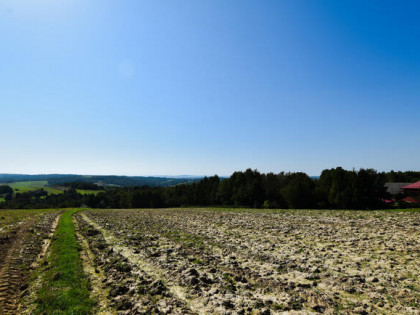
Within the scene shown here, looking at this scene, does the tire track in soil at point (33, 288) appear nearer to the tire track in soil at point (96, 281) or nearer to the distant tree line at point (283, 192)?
the tire track in soil at point (96, 281)

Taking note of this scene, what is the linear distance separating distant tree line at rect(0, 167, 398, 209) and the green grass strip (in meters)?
54.5

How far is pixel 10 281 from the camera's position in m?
10.8

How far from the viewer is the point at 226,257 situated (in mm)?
13703

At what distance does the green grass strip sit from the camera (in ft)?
26.9

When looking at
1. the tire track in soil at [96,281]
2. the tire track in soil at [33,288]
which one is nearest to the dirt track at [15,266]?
the tire track in soil at [33,288]

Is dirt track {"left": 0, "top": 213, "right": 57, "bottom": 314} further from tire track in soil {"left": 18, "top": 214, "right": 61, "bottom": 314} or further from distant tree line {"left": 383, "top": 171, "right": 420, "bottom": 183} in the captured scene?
distant tree line {"left": 383, "top": 171, "right": 420, "bottom": 183}

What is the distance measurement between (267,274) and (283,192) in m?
55.6

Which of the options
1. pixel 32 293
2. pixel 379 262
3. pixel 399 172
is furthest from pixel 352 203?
pixel 399 172

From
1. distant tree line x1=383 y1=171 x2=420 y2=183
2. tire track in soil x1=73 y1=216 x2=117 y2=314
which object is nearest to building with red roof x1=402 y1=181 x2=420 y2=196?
distant tree line x1=383 y1=171 x2=420 y2=183

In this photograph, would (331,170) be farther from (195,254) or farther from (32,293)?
(32,293)

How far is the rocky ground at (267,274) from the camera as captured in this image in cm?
805

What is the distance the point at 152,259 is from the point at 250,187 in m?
61.1

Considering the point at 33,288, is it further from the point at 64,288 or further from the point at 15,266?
the point at 15,266

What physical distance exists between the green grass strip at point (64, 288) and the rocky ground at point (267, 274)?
89 centimetres
